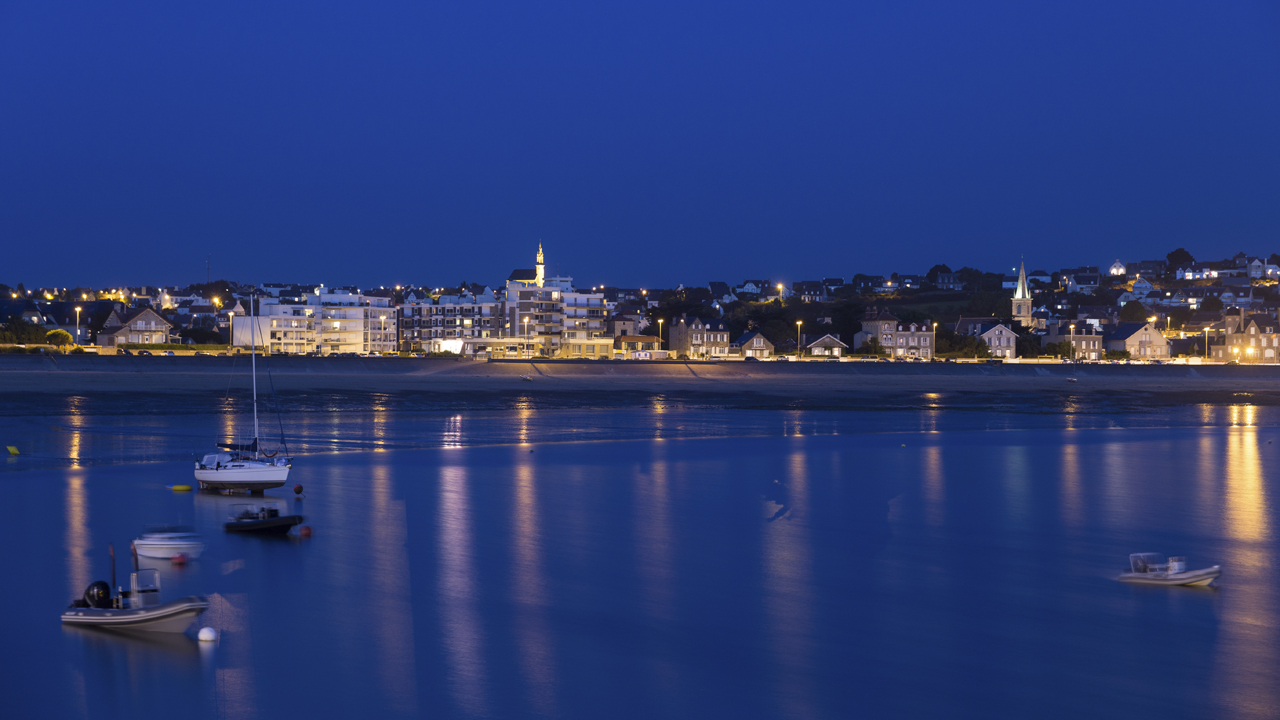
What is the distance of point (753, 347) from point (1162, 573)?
289ft

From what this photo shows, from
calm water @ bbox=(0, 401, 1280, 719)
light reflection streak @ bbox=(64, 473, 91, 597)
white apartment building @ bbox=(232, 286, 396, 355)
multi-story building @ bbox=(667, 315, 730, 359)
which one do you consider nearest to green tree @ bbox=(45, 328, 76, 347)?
white apartment building @ bbox=(232, 286, 396, 355)

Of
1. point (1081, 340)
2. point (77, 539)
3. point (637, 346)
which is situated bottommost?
point (77, 539)

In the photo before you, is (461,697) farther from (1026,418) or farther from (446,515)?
(1026,418)

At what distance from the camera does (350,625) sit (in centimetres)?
1220

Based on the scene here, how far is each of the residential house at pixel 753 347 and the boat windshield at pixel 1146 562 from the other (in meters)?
86.6

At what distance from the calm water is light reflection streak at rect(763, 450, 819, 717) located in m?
0.05

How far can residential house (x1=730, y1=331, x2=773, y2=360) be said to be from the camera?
102188 mm

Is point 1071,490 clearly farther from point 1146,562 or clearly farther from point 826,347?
point 826,347

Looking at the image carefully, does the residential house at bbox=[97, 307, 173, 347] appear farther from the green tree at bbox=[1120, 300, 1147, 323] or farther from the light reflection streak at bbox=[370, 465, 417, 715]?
the green tree at bbox=[1120, 300, 1147, 323]

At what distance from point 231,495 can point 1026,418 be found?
3320 cm

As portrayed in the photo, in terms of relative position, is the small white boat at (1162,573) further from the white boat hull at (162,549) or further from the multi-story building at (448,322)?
the multi-story building at (448,322)

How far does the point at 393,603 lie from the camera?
1313 cm

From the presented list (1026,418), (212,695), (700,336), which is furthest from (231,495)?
(700,336)

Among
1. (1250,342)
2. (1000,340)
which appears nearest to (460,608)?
(1000,340)
